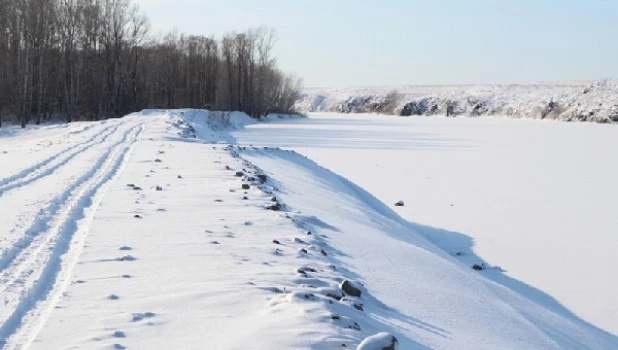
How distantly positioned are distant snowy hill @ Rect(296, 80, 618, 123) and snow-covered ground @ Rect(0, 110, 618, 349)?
55.1 meters

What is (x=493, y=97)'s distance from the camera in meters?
89.1

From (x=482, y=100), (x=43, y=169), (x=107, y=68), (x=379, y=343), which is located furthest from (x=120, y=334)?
(x=482, y=100)

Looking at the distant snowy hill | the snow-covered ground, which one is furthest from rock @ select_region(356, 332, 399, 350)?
the distant snowy hill

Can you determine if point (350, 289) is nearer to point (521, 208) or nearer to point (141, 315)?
point (141, 315)

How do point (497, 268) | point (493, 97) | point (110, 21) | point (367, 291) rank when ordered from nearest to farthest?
1. point (367, 291)
2. point (497, 268)
3. point (110, 21)
4. point (493, 97)

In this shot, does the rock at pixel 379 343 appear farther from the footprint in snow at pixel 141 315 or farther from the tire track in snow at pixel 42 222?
the tire track in snow at pixel 42 222

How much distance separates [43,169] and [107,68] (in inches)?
1329

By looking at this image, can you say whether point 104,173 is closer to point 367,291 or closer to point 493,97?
point 367,291

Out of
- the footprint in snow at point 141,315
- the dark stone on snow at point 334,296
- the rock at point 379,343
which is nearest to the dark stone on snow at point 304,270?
Answer: the dark stone on snow at point 334,296

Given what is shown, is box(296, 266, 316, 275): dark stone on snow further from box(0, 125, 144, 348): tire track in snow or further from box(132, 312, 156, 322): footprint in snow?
box(0, 125, 144, 348): tire track in snow

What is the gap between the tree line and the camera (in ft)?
108

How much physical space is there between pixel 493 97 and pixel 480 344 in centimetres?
8949

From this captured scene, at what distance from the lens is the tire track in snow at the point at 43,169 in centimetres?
847

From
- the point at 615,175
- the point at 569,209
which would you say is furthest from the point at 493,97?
the point at 569,209
